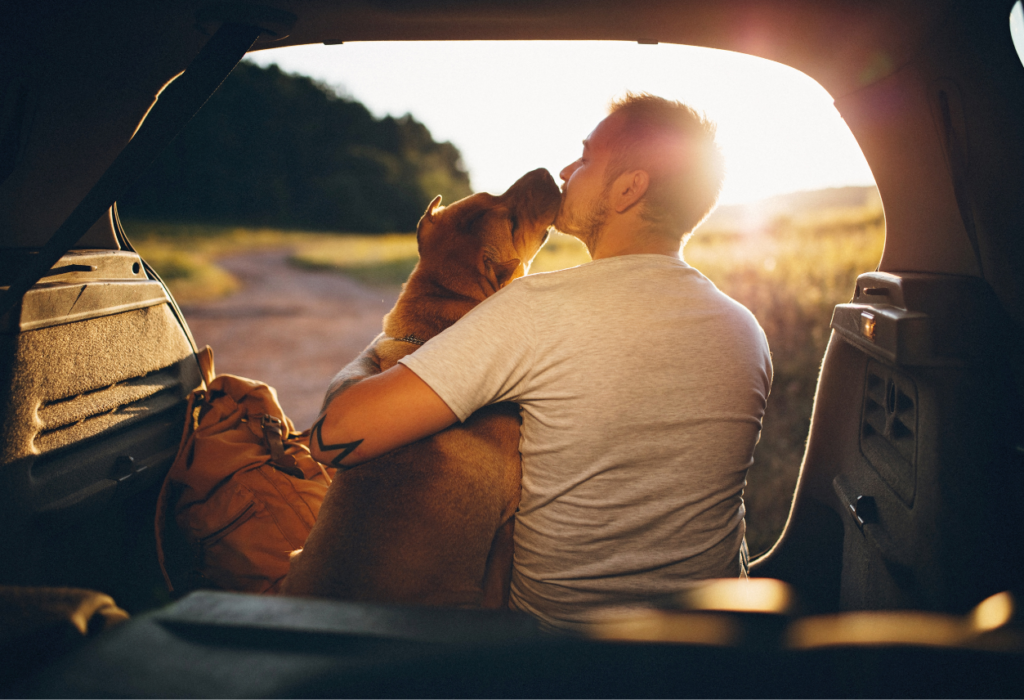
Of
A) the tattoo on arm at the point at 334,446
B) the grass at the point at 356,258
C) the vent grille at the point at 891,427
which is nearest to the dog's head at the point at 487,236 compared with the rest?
the tattoo on arm at the point at 334,446

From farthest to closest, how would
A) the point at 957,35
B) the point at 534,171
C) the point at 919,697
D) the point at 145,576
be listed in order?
1. the point at 534,171
2. the point at 145,576
3. the point at 957,35
4. the point at 919,697

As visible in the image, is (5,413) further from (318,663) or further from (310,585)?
(318,663)

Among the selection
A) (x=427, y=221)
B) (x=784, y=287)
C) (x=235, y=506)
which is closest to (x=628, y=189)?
(x=427, y=221)

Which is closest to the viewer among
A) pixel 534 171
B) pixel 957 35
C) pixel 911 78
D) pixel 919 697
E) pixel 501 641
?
pixel 919 697

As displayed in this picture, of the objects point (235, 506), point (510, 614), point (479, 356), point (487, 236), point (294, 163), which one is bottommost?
point (235, 506)

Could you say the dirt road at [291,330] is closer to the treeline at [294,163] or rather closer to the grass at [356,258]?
the grass at [356,258]

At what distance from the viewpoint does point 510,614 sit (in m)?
0.68

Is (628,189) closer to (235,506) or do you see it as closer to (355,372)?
(355,372)

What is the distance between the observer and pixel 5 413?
1.40 meters

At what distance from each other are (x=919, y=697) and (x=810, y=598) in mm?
1845

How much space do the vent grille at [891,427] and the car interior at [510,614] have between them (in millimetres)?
12

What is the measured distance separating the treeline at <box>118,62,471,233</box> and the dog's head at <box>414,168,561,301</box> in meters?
12.7

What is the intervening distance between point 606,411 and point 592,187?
74 centimetres

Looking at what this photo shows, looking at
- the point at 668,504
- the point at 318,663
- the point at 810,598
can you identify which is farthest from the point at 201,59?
the point at 810,598
